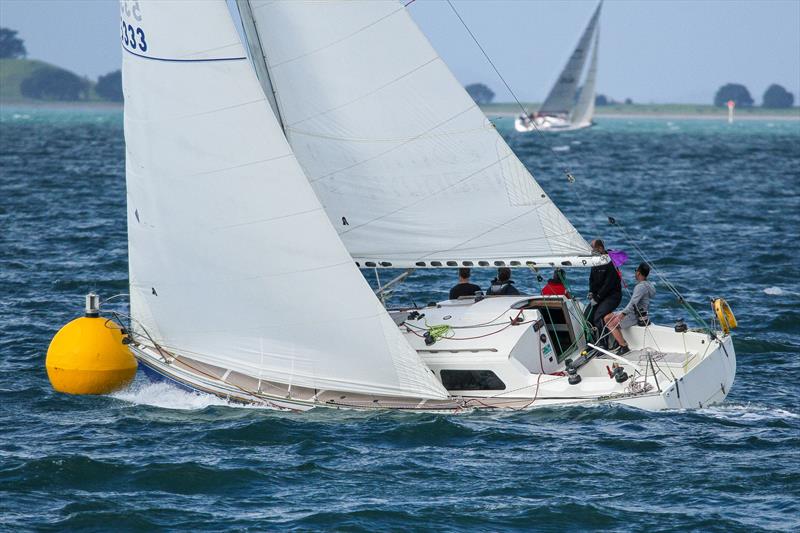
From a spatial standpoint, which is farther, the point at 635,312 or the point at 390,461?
the point at 635,312

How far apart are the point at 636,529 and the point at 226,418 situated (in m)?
6.50

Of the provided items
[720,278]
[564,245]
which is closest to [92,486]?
[564,245]

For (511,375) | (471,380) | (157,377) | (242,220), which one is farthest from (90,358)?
(511,375)

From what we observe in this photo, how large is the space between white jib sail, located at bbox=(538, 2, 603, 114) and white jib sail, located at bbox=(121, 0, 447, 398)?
322 ft

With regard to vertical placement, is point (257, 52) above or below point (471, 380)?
above

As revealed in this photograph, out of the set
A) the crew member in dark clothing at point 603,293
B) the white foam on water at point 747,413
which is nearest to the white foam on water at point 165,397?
the crew member in dark clothing at point 603,293

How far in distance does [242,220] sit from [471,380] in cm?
396

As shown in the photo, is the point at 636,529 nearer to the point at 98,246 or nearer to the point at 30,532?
the point at 30,532

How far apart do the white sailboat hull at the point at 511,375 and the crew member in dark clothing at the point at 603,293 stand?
2.06ft

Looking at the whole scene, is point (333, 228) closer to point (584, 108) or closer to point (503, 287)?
point (503, 287)

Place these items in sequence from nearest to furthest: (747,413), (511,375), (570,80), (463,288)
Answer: (511,375) → (747,413) → (463,288) → (570,80)

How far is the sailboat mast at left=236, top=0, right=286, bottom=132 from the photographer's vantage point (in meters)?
18.5

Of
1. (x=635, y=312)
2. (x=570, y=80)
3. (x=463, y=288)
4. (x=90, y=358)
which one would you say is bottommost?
(x=90, y=358)

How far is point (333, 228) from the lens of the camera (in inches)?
691
